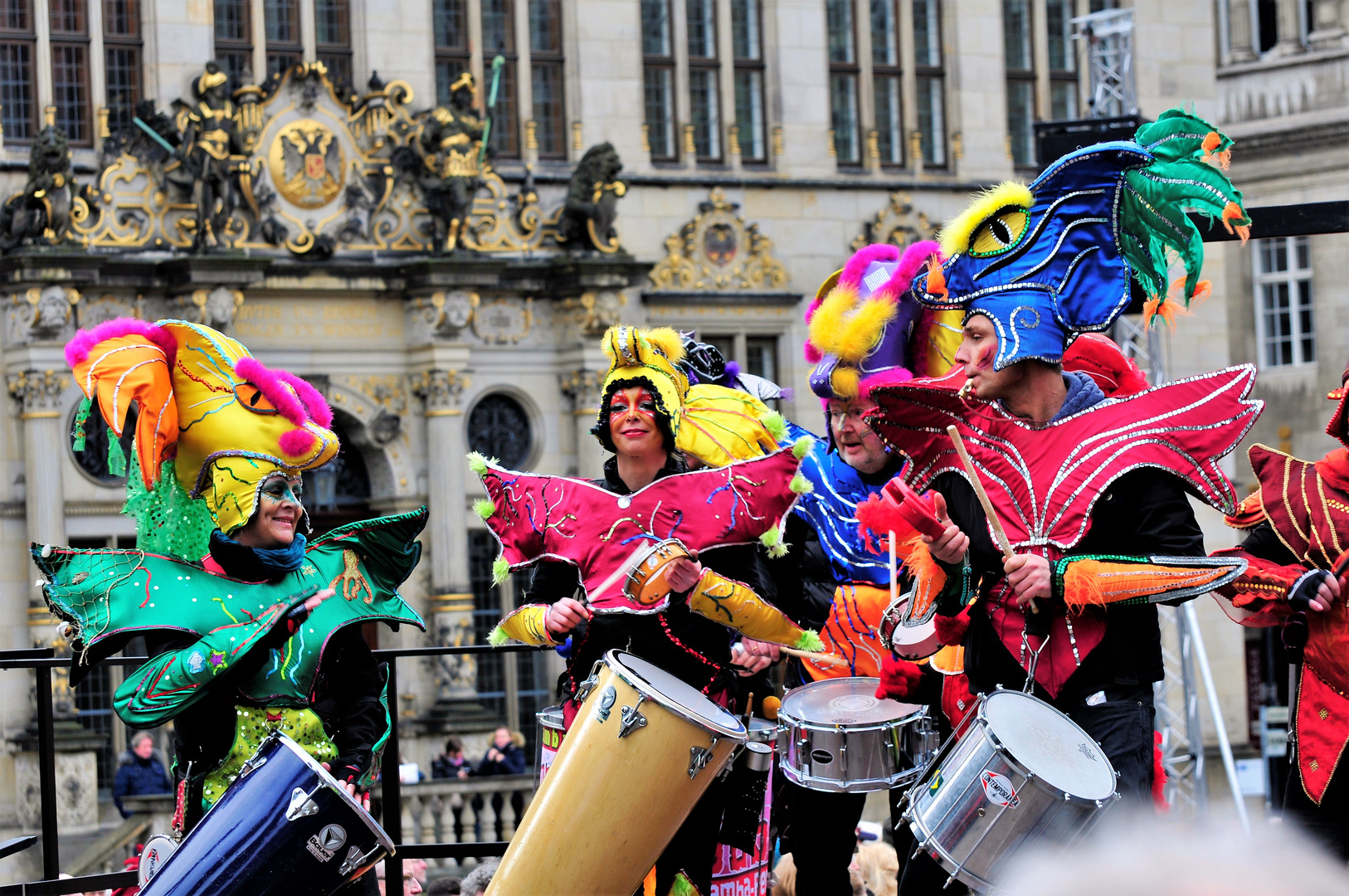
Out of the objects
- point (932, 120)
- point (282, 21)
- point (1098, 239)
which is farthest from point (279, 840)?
point (932, 120)

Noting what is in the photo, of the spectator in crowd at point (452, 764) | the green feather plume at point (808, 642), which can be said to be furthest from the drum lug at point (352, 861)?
the spectator in crowd at point (452, 764)

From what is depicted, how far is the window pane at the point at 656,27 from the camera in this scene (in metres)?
21.1

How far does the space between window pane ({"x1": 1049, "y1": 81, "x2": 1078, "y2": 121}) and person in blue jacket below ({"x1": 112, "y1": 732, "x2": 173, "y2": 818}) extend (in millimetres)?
12843

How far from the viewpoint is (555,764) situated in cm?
530

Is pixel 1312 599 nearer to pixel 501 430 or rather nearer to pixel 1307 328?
pixel 501 430

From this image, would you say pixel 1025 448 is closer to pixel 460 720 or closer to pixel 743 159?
pixel 460 720

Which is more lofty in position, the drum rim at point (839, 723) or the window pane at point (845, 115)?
the window pane at point (845, 115)

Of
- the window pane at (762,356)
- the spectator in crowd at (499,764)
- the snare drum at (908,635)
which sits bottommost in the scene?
the spectator in crowd at (499,764)

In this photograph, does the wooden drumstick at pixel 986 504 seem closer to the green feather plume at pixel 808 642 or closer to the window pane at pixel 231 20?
the green feather plume at pixel 808 642

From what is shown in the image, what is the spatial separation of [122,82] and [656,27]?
572cm

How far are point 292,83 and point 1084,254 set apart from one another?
14753mm

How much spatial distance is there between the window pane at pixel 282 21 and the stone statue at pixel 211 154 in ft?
4.82

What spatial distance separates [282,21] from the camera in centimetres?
1948

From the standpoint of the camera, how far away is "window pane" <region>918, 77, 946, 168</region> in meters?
22.3
